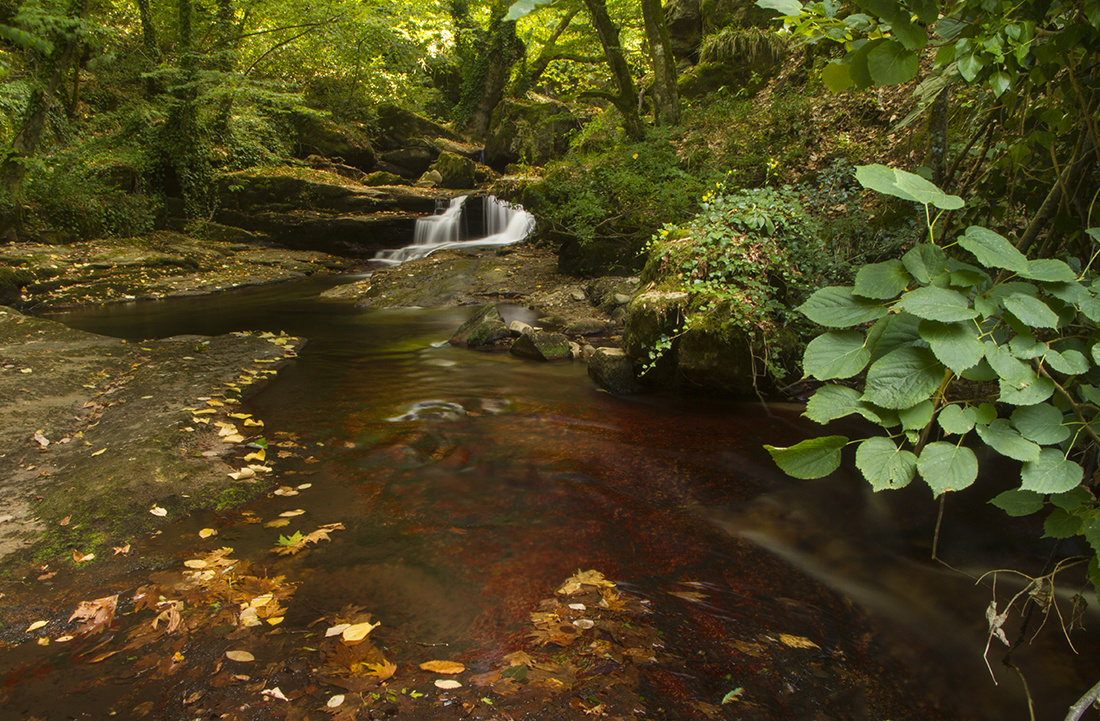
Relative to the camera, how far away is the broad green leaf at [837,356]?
129 centimetres

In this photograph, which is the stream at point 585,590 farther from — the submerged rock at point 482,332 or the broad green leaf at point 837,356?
the submerged rock at point 482,332

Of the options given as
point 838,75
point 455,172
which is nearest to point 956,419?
point 838,75

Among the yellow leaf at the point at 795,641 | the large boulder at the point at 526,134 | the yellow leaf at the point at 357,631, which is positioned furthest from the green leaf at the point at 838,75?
the large boulder at the point at 526,134

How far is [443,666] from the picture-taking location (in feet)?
8.14

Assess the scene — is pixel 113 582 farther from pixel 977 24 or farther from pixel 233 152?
pixel 233 152

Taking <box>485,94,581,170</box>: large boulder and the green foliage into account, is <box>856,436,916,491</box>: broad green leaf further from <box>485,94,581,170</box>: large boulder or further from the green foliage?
<box>485,94,581,170</box>: large boulder

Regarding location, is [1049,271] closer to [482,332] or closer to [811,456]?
[811,456]

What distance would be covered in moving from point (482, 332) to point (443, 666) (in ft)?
21.4

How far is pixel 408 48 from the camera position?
18.8 m

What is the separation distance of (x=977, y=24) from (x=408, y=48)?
67.3ft

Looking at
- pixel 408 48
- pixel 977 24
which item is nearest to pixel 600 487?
pixel 977 24

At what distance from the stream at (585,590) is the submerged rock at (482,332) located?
3.04 metres

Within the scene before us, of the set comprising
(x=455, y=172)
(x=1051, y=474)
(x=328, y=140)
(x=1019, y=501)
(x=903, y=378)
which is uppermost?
(x=328, y=140)

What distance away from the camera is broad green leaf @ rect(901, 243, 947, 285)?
50.5 inches
